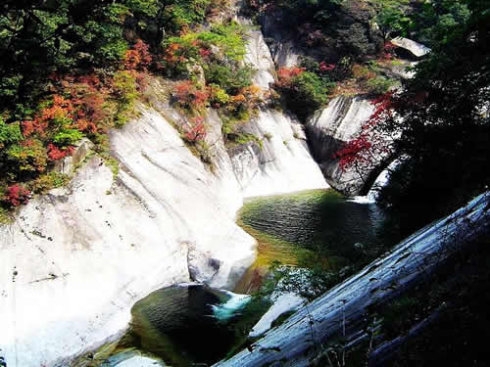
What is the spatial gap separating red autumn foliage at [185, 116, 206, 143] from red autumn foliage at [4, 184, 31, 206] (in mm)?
8356

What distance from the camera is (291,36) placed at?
3002cm

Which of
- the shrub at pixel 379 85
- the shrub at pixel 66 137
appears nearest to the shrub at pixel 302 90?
the shrub at pixel 379 85

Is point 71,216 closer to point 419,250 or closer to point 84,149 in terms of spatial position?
point 84,149

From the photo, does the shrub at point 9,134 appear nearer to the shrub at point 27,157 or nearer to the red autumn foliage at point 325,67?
the shrub at point 27,157

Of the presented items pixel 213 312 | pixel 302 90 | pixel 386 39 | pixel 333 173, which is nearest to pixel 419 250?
pixel 213 312

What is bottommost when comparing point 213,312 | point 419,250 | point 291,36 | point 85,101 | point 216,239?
point 213,312

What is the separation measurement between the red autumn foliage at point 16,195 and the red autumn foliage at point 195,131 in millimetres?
8356

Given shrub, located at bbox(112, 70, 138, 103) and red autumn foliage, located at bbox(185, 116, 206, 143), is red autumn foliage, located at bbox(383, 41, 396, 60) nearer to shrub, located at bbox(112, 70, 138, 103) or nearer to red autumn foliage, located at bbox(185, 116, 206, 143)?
red autumn foliage, located at bbox(185, 116, 206, 143)

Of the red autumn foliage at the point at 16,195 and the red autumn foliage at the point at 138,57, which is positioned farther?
the red autumn foliage at the point at 138,57

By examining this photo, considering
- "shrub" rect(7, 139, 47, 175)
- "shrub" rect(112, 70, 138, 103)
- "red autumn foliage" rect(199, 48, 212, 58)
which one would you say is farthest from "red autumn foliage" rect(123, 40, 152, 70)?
"shrub" rect(7, 139, 47, 175)

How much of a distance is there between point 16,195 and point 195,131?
9.18 meters

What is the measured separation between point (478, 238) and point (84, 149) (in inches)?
A: 440

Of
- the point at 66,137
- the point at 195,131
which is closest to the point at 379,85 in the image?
the point at 195,131

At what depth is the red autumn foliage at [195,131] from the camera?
17062mm
